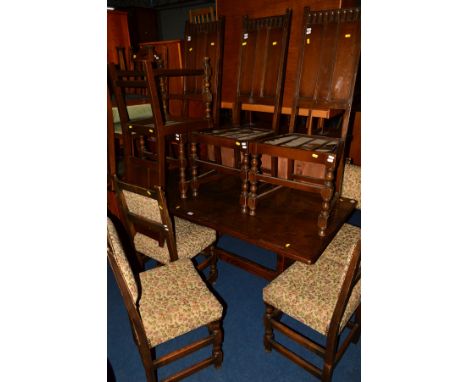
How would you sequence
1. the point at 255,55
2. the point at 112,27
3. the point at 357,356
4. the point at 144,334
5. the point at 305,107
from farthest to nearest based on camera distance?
the point at 112,27
the point at 255,55
the point at 305,107
the point at 357,356
the point at 144,334

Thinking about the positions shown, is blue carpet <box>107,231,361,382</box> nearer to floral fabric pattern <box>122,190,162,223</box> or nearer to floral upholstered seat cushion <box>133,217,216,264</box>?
floral upholstered seat cushion <box>133,217,216,264</box>

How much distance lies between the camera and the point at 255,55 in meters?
2.33

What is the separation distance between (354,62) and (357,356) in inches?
70.4

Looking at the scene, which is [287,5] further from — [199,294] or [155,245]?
[199,294]

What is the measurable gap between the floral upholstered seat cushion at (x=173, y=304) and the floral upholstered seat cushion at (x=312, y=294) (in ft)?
1.07

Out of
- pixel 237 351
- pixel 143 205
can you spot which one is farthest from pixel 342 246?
pixel 143 205

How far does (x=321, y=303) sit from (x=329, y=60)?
1516mm

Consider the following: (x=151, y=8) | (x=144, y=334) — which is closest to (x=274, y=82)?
(x=144, y=334)

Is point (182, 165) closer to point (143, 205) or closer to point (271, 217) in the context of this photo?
point (143, 205)

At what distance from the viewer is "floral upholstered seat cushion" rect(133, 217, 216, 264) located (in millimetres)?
2006

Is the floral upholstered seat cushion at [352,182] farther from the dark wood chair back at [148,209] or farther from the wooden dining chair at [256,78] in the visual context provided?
the dark wood chair back at [148,209]

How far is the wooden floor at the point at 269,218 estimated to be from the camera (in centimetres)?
156

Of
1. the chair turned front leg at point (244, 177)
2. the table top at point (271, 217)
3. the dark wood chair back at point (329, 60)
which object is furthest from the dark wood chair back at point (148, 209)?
the dark wood chair back at point (329, 60)

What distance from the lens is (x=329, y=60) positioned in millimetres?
2023
